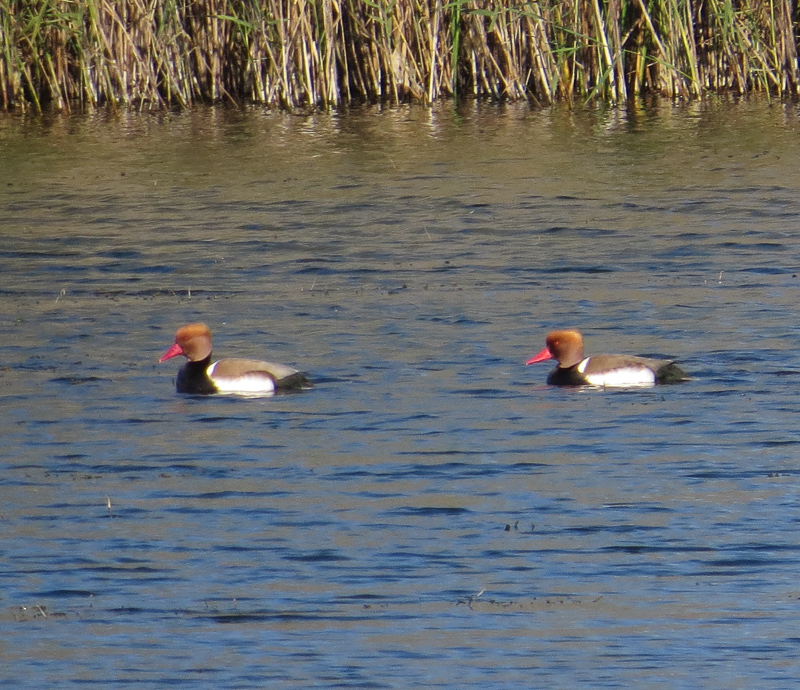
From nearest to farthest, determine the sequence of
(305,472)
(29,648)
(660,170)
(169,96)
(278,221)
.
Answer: (29,648)
(305,472)
(278,221)
(660,170)
(169,96)

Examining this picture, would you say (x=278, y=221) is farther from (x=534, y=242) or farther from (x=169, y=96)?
(x=169, y=96)

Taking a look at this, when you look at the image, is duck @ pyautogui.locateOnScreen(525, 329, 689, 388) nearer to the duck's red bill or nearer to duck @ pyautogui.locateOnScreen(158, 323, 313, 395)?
the duck's red bill

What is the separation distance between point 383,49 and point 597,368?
37.2 feet

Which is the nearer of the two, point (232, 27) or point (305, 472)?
point (305, 472)

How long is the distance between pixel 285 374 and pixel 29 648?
11.3ft

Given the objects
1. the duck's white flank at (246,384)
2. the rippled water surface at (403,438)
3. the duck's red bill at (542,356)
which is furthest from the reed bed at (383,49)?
the duck's white flank at (246,384)

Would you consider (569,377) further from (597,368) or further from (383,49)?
(383,49)

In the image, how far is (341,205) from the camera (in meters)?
14.6

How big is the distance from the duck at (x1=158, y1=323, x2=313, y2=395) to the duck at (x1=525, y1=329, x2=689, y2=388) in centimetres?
127

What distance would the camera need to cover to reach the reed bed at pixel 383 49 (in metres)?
18.6

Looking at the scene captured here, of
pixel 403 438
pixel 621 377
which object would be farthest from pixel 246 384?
pixel 621 377

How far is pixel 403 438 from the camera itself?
25.2 ft

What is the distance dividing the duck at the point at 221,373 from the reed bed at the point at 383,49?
9517 millimetres

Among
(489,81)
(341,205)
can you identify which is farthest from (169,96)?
(341,205)
